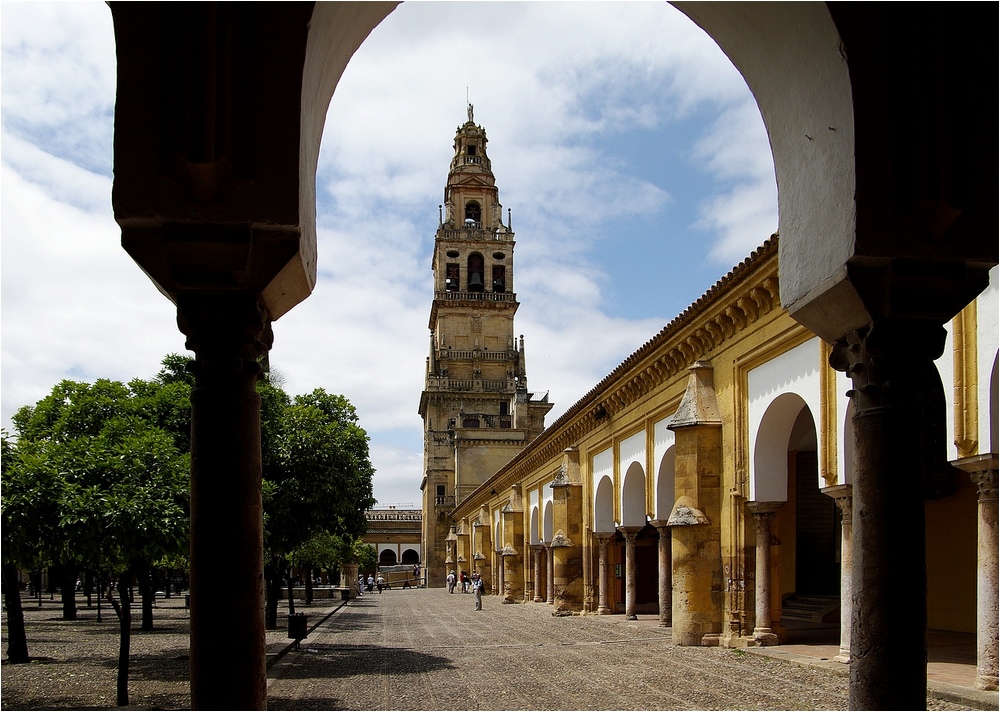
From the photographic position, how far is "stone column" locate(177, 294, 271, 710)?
142 inches

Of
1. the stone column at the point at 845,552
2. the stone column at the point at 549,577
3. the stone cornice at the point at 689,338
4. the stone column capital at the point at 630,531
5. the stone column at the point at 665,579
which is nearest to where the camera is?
the stone column at the point at 845,552

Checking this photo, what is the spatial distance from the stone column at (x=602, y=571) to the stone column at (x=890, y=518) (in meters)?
21.1

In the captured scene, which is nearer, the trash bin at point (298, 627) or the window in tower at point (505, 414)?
the trash bin at point (298, 627)

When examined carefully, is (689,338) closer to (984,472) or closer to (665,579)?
(665,579)

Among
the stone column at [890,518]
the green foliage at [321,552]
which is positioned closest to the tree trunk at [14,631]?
the green foliage at [321,552]

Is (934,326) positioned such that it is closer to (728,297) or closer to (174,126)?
(174,126)

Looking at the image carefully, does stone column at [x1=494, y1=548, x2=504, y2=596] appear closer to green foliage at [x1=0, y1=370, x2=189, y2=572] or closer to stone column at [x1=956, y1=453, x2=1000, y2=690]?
green foliage at [x1=0, y1=370, x2=189, y2=572]

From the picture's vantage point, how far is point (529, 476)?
3584 centimetres

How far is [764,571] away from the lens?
14.4 meters

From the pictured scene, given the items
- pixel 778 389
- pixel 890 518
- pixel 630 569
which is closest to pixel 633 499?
pixel 630 569

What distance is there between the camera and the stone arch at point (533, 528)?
34531mm

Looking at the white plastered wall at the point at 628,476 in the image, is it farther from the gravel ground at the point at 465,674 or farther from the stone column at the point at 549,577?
the stone column at the point at 549,577

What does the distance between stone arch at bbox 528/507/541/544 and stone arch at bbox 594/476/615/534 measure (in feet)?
30.4

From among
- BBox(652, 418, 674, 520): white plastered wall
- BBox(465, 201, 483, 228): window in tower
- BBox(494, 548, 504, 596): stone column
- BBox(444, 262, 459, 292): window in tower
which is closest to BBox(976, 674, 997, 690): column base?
BBox(652, 418, 674, 520): white plastered wall
